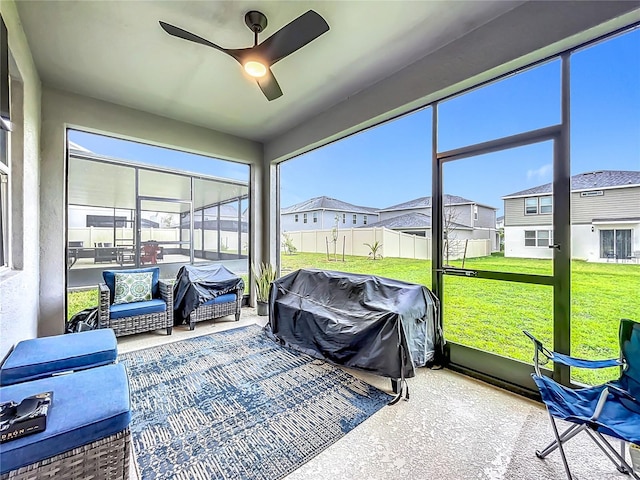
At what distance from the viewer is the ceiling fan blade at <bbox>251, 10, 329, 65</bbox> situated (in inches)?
71.4

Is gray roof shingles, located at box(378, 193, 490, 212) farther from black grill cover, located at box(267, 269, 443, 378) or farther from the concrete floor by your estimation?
the concrete floor

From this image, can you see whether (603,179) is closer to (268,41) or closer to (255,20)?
(268,41)

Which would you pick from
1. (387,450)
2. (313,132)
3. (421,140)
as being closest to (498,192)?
(421,140)

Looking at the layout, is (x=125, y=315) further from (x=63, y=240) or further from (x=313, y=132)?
(x=313, y=132)

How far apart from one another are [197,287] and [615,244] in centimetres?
436

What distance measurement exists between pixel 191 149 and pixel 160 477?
4106 mm

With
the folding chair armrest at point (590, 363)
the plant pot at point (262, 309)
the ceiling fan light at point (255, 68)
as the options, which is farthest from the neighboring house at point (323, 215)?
the folding chair armrest at point (590, 363)

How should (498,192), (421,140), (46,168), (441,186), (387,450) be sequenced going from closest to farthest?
1. (387,450)
2. (498,192)
3. (441,186)
4. (421,140)
5. (46,168)

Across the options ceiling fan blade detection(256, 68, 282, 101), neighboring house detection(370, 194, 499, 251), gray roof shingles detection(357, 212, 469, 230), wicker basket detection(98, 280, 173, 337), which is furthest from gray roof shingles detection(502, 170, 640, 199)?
wicker basket detection(98, 280, 173, 337)

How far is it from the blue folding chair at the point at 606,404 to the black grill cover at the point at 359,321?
0.89 meters

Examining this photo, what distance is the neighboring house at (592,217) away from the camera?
1972mm

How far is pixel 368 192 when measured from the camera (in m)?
3.84

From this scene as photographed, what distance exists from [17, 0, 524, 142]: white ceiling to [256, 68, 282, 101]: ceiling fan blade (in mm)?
428

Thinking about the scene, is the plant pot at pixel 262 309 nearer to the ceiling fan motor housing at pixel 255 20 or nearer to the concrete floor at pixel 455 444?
the concrete floor at pixel 455 444
